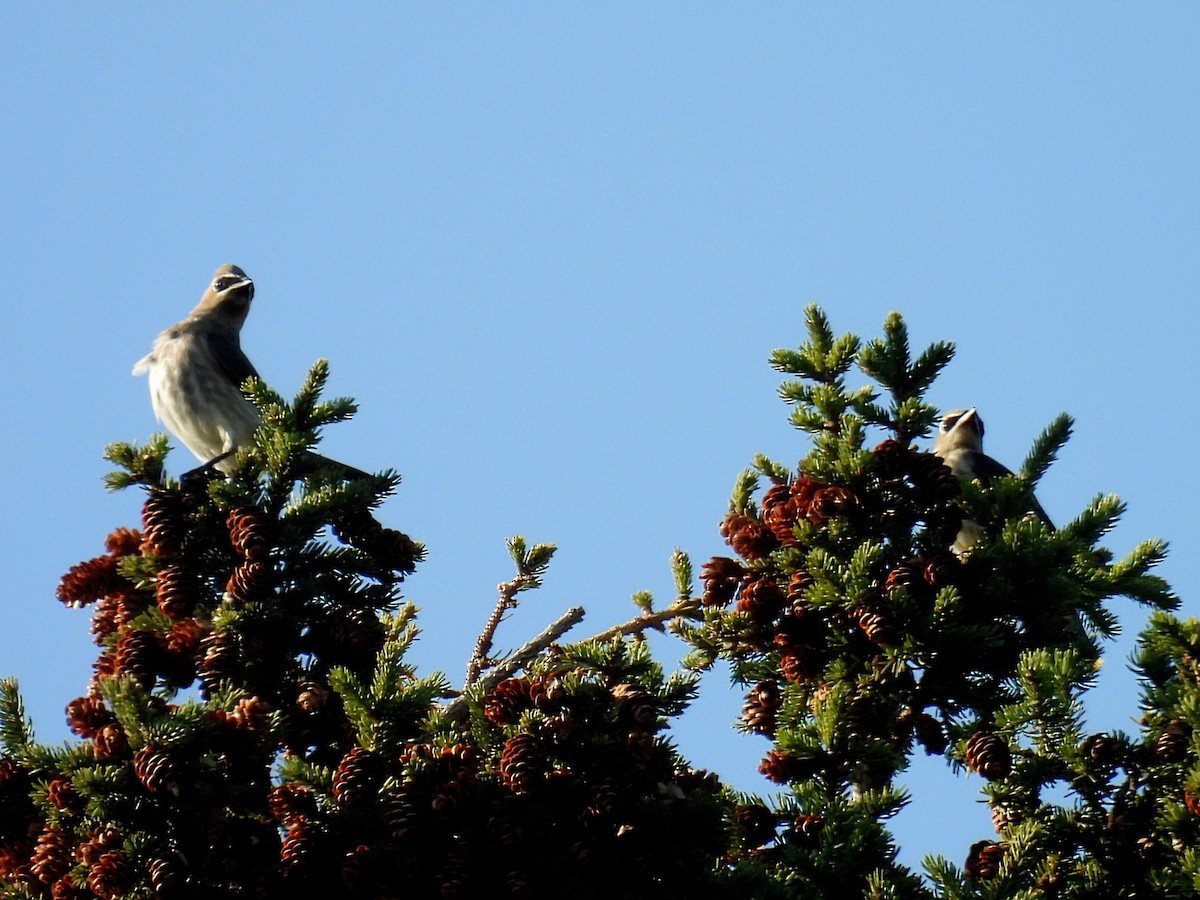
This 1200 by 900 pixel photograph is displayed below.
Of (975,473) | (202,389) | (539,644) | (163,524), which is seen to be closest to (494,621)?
(539,644)

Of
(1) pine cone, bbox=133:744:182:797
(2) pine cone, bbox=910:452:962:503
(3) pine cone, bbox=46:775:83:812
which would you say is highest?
(2) pine cone, bbox=910:452:962:503

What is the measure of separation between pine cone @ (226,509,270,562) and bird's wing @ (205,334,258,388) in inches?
161

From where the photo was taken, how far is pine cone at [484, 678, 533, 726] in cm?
388

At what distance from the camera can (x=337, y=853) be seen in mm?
3521

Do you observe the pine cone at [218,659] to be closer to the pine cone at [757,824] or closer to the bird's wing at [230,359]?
the pine cone at [757,824]

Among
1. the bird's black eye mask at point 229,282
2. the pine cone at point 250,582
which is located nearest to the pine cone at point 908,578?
the pine cone at point 250,582

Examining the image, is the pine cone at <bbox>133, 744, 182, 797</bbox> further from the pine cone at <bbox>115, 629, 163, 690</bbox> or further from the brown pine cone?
the pine cone at <bbox>115, 629, 163, 690</bbox>

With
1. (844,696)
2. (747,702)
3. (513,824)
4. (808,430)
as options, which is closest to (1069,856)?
(844,696)

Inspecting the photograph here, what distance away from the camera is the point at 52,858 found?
3.52 metres

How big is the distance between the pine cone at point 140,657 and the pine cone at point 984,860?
87.1 inches

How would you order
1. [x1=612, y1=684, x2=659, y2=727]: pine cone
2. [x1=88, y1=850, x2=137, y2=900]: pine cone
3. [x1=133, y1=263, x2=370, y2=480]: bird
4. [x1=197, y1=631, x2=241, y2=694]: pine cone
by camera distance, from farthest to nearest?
[x1=133, y1=263, x2=370, y2=480]: bird, [x1=197, y1=631, x2=241, y2=694]: pine cone, [x1=612, y1=684, x2=659, y2=727]: pine cone, [x1=88, y1=850, x2=137, y2=900]: pine cone

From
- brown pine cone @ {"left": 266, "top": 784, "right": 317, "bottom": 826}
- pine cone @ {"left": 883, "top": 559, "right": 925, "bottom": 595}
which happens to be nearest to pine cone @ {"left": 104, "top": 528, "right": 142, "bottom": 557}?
brown pine cone @ {"left": 266, "top": 784, "right": 317, "bottom": 826}

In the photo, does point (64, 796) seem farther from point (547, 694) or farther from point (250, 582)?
point (547, 694)

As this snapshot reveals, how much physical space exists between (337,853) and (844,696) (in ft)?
5.39
